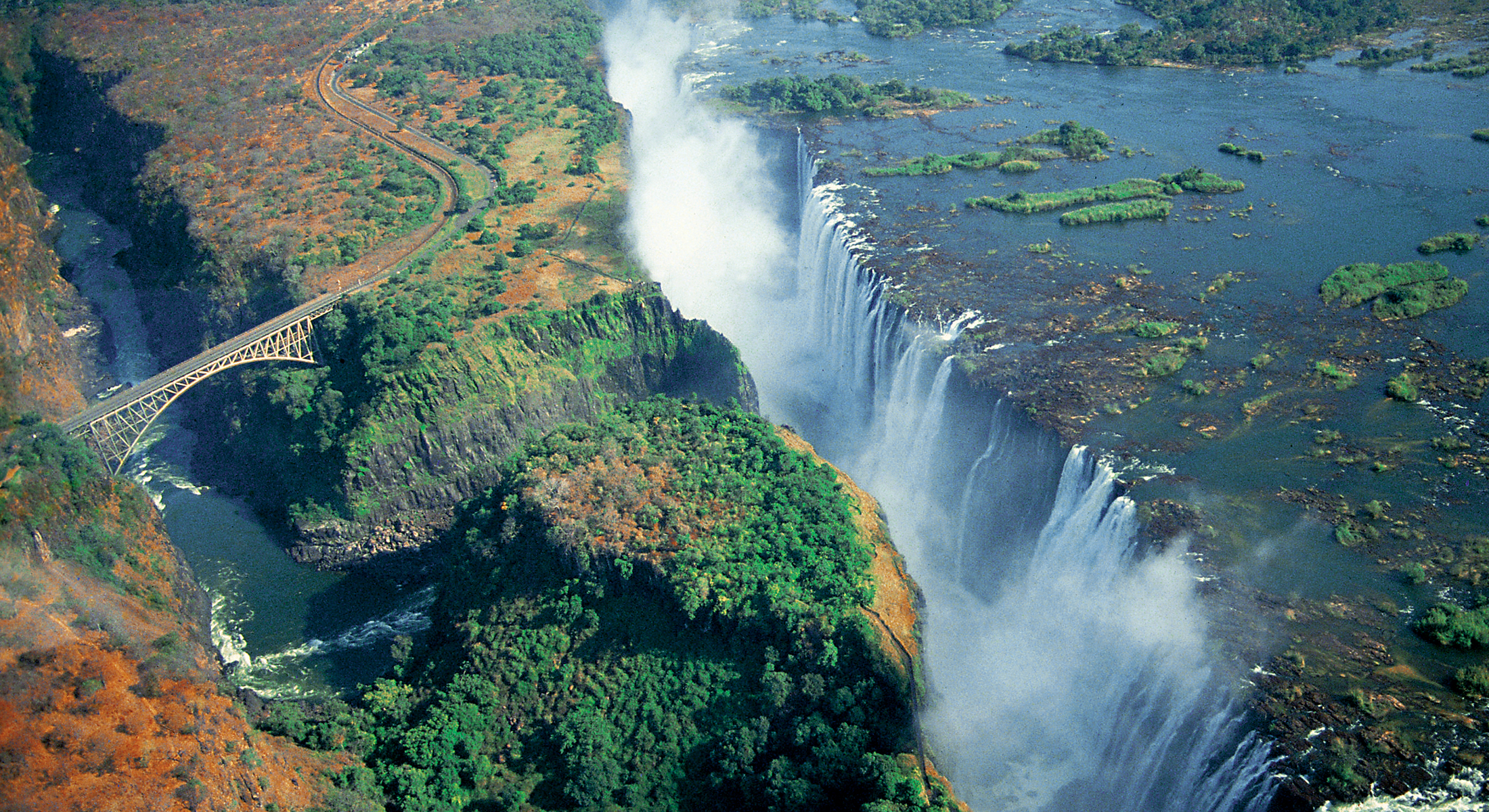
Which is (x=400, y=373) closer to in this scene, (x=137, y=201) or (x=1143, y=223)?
(x=137, y=201)

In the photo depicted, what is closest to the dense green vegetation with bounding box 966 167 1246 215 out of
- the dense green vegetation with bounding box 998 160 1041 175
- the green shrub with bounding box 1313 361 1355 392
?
the dense green vegetation with bounding box 998 160 1041 175

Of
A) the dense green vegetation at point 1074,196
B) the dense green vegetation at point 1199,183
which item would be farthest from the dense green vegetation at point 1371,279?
the dense green vegetation at point 1074,196

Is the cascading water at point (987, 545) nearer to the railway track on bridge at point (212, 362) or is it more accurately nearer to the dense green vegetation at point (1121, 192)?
the dense green vegetation at point (1121, 192)

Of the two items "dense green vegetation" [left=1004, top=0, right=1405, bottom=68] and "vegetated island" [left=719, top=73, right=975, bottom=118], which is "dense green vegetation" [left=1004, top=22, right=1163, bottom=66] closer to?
"dense green vegetation" [left=1004, top=0, right=1405, bottom=68]

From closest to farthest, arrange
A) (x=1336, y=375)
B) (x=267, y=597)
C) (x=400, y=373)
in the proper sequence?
(x=1336, y=375)
(x=267, y=597)
(x=400, y=373)

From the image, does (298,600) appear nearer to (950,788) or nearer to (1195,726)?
(950,788)

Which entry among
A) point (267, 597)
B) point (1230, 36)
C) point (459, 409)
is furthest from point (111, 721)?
point (1230, 36)
